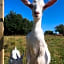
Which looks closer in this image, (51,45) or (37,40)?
(37,40)

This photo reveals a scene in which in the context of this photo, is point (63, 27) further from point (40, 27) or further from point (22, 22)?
point (40, 27)

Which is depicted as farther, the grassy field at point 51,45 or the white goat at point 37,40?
the grassy field at point 51,45

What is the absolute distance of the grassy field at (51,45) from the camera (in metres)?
4.78

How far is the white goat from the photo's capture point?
2.38 m

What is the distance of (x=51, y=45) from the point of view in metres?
5.47

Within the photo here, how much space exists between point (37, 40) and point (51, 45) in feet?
10.3

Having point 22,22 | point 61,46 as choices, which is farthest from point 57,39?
point 22,22

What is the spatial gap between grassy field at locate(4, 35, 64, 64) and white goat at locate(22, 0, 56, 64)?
6.88 feet

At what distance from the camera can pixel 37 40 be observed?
7.78 ft

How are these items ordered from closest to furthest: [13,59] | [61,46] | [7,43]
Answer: [13,59] < [7,43] < [61,46]

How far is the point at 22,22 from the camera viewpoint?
780 cm

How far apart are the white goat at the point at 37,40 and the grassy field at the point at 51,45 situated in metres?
2.10

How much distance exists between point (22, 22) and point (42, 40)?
17.8 ft

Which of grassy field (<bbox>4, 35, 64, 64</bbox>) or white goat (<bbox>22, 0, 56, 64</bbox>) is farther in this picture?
grassy field (<bbox>4, 35, 64, 64</bbox>)
